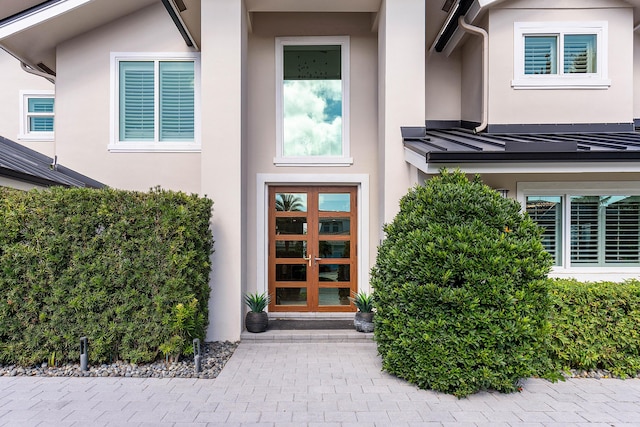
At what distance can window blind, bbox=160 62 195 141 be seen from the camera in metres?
7.46

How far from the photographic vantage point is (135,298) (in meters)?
5.13

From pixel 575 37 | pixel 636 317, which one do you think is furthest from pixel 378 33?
pixel 636 317

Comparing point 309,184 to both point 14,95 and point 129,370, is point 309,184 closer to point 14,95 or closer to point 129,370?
point 129,370

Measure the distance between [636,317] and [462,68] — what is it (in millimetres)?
5478

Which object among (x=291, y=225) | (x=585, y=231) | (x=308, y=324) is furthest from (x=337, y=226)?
(x=585, y=231)

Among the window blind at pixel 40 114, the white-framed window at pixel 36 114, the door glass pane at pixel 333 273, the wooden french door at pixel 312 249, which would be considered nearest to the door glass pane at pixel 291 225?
the wooden french door at pixel 312 249

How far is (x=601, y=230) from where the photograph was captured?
6.18 m

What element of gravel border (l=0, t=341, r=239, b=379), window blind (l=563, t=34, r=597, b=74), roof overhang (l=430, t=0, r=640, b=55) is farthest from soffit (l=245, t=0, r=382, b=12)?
gravel border (l=0, t=341, r=239, b=379)

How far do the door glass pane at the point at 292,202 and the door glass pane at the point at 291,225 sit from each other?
0.20 meters

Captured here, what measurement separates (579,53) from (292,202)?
6072mm

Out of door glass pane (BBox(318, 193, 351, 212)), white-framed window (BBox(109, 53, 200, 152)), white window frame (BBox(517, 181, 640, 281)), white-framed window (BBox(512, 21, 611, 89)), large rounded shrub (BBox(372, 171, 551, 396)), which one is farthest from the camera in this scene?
door glass pane (BBox(318, 193, 351, 212))

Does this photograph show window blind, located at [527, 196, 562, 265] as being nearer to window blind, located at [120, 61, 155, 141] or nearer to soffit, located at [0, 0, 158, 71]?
window blind, located at [120, 61, 155, 141]

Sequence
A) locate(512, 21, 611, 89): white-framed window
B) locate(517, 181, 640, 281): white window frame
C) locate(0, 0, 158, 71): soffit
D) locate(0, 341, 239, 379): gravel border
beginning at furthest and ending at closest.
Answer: locate(512, 21, 611, 89): white-framed window, locate(0, 0, 158, 71): soffit, locate(517, 181, 640, 281): white window frame, locate(0, 341, 239, 379): gravel border

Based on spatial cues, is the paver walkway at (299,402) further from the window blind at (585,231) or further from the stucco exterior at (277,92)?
the window blind at (585,231)
